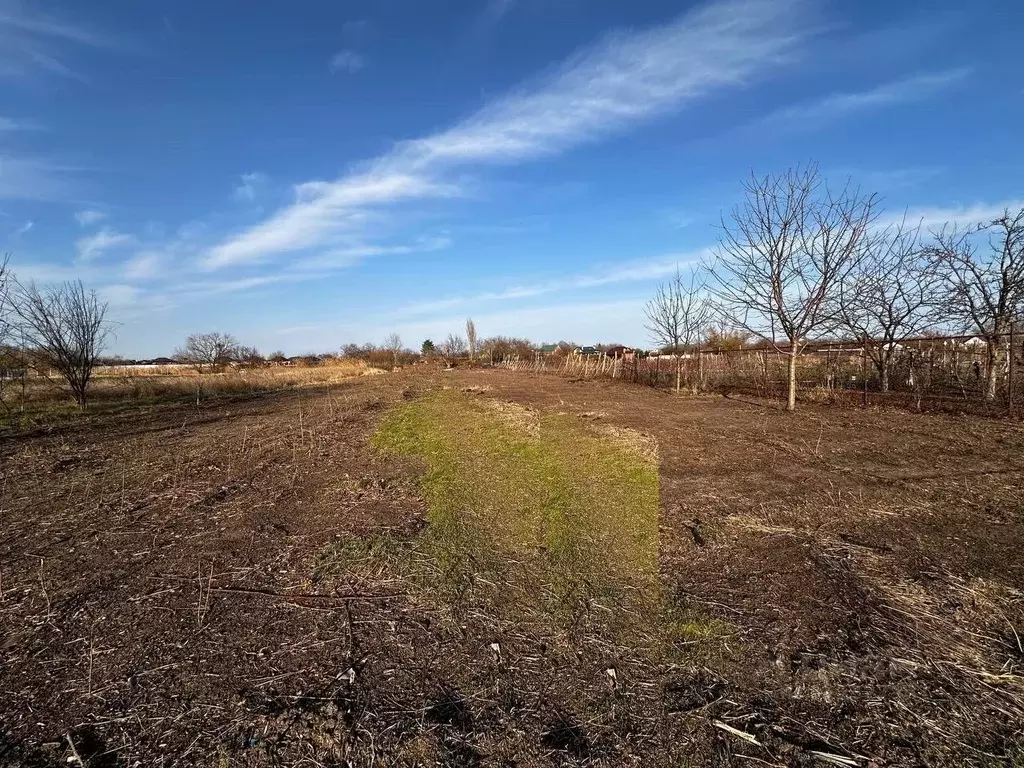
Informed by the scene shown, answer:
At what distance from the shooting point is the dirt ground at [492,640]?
77.1 inches

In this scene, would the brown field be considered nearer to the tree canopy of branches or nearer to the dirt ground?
the dirt ground

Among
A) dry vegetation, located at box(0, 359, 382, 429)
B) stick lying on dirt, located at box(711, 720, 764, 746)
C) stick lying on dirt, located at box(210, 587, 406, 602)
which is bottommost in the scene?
stick lying on dirt, located at box(711, 720, 764, 746)

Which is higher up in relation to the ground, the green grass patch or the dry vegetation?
the dry vegetation

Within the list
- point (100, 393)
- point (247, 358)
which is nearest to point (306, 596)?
point (100, 393)

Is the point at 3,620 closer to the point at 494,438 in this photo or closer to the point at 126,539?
the point at 126,539

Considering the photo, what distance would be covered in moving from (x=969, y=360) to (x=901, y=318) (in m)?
2.34

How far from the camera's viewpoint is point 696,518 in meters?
4.52

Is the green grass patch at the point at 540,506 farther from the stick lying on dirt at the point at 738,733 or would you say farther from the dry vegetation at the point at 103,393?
the dry vegetation at the point at 103,393

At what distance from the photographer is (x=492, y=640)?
268cm

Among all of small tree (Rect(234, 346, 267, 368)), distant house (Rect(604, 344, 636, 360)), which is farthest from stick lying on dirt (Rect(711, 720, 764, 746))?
small tree (Rect(234, 346, 267, 368))

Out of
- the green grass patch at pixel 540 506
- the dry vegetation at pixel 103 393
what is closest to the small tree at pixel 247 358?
the dry vegetation at pixel 103 393

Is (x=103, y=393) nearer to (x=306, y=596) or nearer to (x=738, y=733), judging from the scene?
(x=306, y=596)

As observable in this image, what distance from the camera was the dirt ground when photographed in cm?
196

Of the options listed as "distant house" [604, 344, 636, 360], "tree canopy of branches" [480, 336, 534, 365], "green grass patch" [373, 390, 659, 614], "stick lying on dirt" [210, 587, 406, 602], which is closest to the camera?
"stick lying on dirt" [210, 587, 406, 602]
